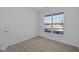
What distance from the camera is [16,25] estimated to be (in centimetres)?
291

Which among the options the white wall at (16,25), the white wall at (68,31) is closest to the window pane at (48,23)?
the white wall at (68,31)

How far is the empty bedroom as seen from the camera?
2528 mm

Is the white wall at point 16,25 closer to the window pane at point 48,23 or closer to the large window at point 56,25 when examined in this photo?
the window pane at point 48,23

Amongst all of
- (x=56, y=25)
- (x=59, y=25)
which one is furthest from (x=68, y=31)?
(x=56, y=25)

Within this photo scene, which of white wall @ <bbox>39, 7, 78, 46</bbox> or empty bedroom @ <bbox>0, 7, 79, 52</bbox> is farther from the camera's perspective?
white wall @ <bbox>39, 7, 78, 46</bbox>

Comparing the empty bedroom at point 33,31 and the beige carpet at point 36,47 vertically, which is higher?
the empty bedroom at point 33,31

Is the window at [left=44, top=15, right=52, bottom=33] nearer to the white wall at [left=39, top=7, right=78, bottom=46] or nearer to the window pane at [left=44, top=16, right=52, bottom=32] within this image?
the window pane at [left=44, top=16, right=52, bottom=32]

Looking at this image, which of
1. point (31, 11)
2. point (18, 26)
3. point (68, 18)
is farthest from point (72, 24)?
point (18, 26)

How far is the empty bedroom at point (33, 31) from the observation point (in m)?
2.53

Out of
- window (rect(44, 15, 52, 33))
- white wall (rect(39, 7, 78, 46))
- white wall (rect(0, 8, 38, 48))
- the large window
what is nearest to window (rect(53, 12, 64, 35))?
the large window

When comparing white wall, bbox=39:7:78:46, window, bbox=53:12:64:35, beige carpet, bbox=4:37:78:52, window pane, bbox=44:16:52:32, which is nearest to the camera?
beige carpet, bbox=4:37:78:52

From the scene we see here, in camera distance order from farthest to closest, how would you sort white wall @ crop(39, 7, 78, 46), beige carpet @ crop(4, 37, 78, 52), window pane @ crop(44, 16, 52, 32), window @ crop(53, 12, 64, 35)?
window pane @ crop(44, 16, 52, 32) → window @ crop(53, 12, 64, 35) → white wall @ crop(39, 7, 78, 46) → beige carpet @ crop(4, 37, 78, 52)

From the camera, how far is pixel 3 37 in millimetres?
2600
